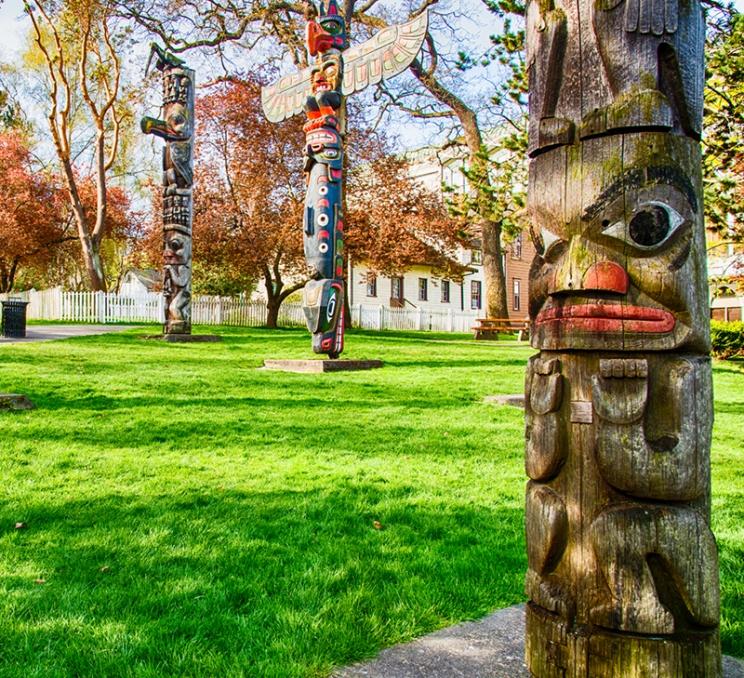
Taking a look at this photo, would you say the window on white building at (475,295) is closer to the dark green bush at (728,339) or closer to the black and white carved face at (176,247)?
the dark green bush at (728,339)

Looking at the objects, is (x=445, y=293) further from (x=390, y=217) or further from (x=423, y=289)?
(x=390, y=217)

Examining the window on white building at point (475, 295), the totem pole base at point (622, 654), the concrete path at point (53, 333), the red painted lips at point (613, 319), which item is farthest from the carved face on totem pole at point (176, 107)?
the window on white building at point (475, 295)

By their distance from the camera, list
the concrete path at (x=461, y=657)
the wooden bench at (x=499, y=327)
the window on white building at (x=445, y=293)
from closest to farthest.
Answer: the concrete path at (x=461, y=657) → the wooden bench at (x=499, y=327) → the window on white building at (x=445, y=293)

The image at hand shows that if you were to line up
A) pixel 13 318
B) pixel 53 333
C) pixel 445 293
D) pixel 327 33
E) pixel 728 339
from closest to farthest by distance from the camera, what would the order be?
pixel 327 33 < pixel 13 318 < pixel 53 333 < pixel 728 339 < pixel 445 293

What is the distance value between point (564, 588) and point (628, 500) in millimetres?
372

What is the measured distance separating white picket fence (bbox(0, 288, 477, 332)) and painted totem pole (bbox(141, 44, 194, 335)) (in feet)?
27.3

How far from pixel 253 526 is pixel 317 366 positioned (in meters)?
7.69

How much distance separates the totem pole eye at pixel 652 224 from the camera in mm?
2305

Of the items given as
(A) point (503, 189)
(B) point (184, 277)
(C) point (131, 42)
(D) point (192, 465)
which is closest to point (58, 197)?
(C) point (131, 42)

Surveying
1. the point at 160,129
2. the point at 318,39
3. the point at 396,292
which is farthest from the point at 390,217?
the point at 318,39

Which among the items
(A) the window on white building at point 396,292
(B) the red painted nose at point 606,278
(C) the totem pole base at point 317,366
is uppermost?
(A) the window on white building at point 396,292

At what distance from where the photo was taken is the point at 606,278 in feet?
7.66

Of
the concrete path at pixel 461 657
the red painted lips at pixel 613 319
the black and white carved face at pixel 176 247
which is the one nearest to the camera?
the red painted lips at pixel 613 319

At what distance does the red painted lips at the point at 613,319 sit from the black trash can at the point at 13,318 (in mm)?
16521
